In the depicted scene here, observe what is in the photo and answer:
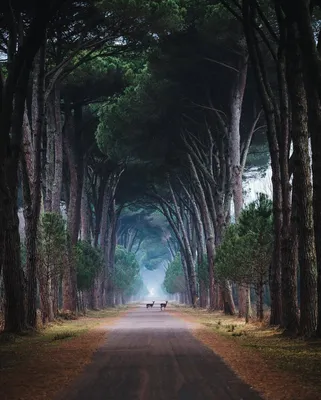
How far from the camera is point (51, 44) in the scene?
945 inches

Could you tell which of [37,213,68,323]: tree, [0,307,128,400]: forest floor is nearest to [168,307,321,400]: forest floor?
[0,307,128,400]: forest floor

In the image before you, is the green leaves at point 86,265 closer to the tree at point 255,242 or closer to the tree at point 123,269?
the tree at point 255,242

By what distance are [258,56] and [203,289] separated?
33813mm

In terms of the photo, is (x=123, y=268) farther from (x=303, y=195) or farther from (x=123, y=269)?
(x=303, y=195)

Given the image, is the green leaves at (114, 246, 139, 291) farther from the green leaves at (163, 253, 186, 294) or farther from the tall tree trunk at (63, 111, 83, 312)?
the tall tree trunk at (63, 111, 83, 312)

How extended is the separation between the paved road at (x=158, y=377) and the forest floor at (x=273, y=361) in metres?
0.29

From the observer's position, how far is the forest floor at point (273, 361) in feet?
25.7

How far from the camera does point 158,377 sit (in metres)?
8.86

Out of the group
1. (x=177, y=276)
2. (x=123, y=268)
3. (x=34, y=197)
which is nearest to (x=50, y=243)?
(x=34, y=197)

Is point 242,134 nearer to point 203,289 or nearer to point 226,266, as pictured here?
point 226,266

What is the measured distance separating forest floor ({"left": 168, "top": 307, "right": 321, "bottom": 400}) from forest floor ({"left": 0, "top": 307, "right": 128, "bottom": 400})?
9.04 ft

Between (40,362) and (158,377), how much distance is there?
314 centimetres

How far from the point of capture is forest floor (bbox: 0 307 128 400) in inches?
315

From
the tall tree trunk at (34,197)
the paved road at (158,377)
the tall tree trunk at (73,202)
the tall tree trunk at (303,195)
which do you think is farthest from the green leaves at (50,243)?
the tall tree trunk at (303,195)
